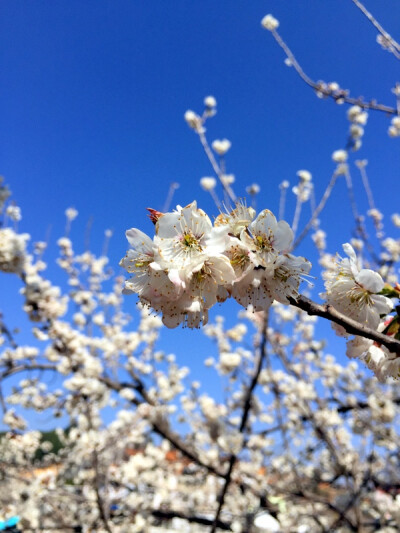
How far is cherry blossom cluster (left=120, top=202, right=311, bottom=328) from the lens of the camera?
0.93m

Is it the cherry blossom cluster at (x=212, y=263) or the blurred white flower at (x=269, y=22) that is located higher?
the blurred white flower at (x=269, y=22)

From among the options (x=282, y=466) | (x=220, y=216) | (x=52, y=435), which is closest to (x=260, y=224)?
(x=220, y=216)

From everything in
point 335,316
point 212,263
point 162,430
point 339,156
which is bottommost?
point 335,316

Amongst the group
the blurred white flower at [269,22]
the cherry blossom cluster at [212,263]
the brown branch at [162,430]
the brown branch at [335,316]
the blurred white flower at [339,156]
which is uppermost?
the blurred white flower at [269,22]

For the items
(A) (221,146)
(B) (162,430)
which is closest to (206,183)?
(A) (221,146)

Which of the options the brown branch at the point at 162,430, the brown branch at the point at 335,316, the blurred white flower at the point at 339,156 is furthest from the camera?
the blurred white flower at the point at 339,156

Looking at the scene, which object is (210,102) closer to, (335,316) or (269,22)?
(269,22)

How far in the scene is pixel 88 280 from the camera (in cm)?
778

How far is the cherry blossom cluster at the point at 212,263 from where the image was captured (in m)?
0.93

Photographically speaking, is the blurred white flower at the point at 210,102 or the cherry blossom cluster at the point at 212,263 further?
the blurred white flower at the point at 210,102

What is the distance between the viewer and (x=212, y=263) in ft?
3.09

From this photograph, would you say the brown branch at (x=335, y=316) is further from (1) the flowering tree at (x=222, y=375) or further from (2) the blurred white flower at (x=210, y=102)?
(2) the blurred white flower at (x=210, y=102)

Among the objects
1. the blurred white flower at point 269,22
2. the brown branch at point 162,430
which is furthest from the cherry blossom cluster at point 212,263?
the blurred white flower at point 269,22

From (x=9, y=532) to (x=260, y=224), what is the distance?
184 inches
